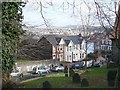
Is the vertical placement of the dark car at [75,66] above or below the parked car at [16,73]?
above

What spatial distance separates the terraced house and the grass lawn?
17cm

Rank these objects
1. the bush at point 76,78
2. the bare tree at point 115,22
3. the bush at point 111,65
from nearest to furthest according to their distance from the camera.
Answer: the bare tree at point 115,22 < the bush at point 111,65 < the bush at point 76,78

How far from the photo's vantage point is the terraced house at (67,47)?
234 centimetres

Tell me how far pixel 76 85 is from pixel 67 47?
0.37 m

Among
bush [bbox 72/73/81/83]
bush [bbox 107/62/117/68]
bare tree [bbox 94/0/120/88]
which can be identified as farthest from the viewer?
bush [bbox 72/73/81/83]

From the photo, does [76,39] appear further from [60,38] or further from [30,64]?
[30,64]

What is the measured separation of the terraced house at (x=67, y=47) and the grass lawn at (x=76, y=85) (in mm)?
169

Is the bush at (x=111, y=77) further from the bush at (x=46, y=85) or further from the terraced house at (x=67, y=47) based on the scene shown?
the bush at (x=46, y=85)

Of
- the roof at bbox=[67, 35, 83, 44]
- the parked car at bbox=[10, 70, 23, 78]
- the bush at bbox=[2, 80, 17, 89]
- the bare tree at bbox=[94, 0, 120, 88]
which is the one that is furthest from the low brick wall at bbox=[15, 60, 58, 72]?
the bare tree at bbox=[94, 0, 120, 88]

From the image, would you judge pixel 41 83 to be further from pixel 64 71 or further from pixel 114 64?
pixel 114 64

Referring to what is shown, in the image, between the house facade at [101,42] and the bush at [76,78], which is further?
the bush at [76,78]

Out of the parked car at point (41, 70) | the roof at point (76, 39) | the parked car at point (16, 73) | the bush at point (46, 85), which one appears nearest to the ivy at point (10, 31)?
the parked car at point (16, 73)

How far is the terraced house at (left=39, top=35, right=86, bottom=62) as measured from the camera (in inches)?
92.2

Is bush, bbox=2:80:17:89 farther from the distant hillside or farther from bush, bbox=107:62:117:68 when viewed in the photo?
bush, bbox=107:62:117:68
